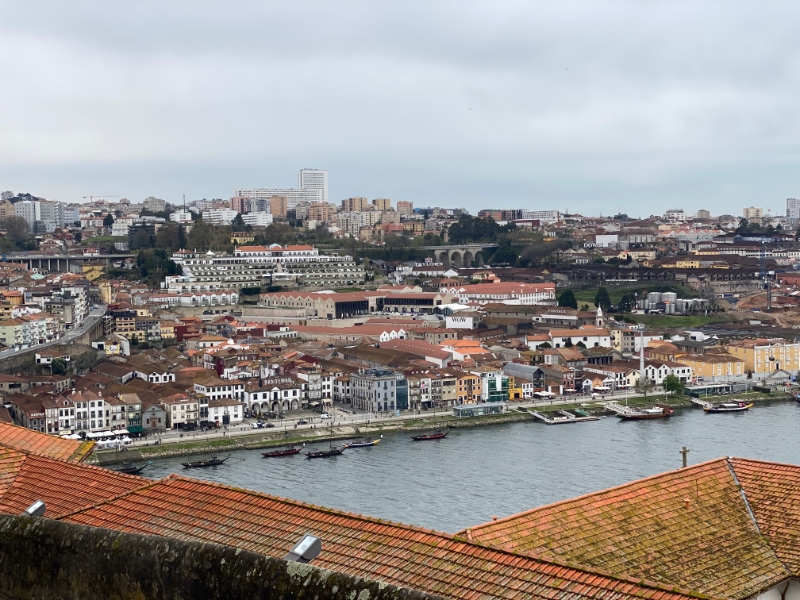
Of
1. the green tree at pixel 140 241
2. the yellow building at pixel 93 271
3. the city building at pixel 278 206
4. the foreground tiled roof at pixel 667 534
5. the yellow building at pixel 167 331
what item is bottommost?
the yellow building at pixel 167 331

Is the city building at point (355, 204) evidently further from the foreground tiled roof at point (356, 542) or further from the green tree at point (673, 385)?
the foreground tiled roof at point (356, 542)

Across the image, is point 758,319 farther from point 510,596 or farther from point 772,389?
point 510,596

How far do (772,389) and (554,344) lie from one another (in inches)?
99.5

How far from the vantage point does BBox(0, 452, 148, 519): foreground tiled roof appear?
72.7 inches

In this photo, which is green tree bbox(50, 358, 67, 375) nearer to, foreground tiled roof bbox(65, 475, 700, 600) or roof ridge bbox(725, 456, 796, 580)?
foreground tiled roof bbox(65, 475, 700, 600)

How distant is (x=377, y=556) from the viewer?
4.58 ft

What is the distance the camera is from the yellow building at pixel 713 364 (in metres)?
12.3

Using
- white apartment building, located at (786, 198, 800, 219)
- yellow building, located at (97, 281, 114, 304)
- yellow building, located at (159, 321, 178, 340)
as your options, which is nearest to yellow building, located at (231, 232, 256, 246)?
yellow building, located at (97, 281, 114, 304)

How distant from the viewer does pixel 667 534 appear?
1.74m

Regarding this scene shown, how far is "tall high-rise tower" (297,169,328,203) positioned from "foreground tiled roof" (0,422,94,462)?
42.7 meters

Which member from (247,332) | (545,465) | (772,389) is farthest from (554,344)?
(545,465)

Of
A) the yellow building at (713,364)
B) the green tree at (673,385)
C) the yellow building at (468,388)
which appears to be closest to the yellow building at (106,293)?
the yellow building at (468,388)

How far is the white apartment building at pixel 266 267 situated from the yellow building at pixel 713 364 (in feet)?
27.1

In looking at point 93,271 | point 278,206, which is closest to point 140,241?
point 93,271
